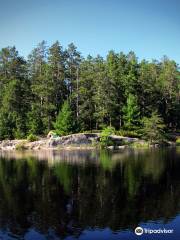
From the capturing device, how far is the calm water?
66.7ft

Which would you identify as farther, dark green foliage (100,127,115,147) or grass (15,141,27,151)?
grass (15,141,27,151)

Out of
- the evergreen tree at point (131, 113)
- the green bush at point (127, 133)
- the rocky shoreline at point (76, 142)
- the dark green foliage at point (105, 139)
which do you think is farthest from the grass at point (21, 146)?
the evergreen tree at point (131, 113)

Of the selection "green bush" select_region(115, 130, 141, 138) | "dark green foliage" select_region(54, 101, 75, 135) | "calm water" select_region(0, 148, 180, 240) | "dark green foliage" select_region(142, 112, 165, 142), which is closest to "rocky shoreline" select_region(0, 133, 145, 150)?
"green bush" select_region(115, 130, 141, 138)

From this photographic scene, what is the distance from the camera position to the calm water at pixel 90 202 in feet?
66.7

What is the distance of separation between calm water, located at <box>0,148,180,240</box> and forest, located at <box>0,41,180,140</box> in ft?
138

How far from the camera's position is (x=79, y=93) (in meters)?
89.0

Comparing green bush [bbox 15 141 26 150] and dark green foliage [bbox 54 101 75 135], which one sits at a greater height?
dark green foliage [bbox 54 101 75 135]

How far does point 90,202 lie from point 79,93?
64.4 m

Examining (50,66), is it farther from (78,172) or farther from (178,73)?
(78,172)

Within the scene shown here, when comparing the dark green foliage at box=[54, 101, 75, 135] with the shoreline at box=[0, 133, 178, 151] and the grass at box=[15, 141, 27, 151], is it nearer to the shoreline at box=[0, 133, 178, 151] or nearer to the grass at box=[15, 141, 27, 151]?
the shoreline at box=[0, 133, 178, 151]

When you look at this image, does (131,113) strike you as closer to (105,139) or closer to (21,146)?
(105,139)

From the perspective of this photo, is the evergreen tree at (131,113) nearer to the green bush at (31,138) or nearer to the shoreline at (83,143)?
the shoreline at (83,143)

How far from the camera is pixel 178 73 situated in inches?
4094

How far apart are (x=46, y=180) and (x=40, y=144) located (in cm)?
4117
